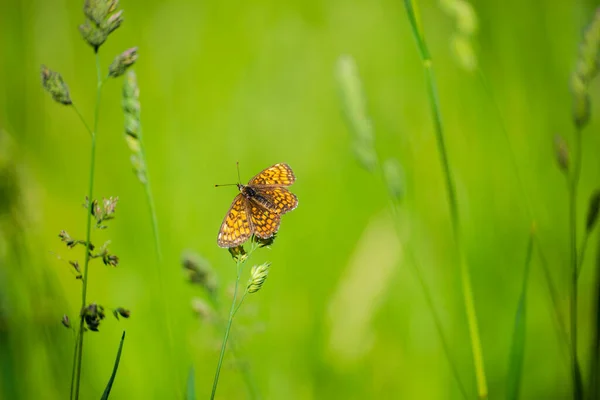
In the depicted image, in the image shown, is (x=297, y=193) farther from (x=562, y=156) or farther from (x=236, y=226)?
(x=562, y=156)

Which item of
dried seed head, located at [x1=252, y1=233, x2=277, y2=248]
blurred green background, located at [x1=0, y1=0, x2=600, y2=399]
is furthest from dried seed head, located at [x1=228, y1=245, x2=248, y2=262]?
blurred green background, located at [x1=0, y1=0, x2=600, y2=399]

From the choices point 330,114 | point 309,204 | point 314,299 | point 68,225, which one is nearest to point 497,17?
point 330,114

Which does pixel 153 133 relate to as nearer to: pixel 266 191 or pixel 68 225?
pixel 68 225

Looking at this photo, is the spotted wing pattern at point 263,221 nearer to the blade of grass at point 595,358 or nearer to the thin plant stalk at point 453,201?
the thin plant stalk at point 453,201

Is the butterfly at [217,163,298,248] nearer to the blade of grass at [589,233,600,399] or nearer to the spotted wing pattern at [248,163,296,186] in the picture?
the spotted wing pattern at [248,163,296,186]

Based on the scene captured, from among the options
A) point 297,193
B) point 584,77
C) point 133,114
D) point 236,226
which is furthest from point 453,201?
point 297,193

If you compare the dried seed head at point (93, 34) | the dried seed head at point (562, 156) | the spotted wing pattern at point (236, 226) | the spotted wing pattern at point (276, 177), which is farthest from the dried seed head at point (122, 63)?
the dried seed head at point (562, 156)

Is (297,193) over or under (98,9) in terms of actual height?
under
